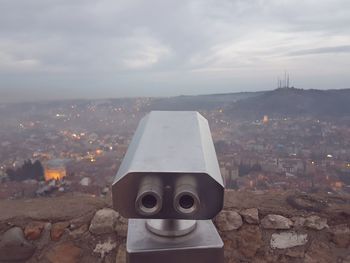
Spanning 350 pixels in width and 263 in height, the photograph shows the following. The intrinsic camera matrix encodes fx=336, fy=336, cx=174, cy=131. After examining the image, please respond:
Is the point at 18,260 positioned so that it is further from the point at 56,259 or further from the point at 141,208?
the point at 141,208

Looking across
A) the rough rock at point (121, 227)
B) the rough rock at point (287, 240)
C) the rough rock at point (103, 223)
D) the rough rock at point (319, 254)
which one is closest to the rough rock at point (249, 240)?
the rough rock at point (287, 240)

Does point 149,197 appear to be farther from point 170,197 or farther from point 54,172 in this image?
point 54,172

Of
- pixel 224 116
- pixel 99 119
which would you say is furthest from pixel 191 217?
pixel 99 119

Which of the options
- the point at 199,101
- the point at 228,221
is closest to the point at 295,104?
the point at 199,101

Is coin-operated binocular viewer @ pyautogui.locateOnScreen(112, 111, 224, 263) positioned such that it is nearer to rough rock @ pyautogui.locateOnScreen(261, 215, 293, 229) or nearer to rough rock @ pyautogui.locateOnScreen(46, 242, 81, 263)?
rough rock @ pyautogui.locateOnScreen(46, 242, 81, 263)

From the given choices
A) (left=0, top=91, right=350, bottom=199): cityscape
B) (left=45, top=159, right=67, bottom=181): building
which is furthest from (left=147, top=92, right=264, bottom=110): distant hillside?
(left=45, top=159, right=67, bottom=181): building

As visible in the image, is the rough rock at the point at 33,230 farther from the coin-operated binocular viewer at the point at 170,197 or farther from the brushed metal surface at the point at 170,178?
the brushed metal surface at the point at 170,178
